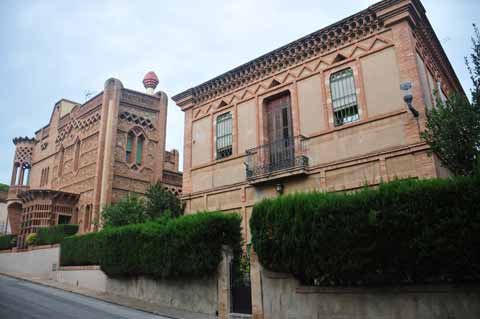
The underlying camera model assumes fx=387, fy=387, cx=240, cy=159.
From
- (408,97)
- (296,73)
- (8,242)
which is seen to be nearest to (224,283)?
(408,97)

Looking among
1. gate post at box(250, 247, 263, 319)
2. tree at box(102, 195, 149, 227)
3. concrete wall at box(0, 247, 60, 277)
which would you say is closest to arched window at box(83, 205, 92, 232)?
concrete wall at box(0, 247, 60, 277)

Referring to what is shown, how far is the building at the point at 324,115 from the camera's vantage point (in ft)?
38.4

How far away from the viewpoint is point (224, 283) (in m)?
10.5

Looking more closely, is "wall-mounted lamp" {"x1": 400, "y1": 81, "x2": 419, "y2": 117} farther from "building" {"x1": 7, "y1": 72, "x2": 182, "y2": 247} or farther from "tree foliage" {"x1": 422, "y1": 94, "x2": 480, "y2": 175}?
"building" {"x1": 7, "y1": 72, "x2": 182, "y2": 247}

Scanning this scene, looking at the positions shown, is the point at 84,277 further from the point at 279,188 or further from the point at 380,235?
the point at 380,235

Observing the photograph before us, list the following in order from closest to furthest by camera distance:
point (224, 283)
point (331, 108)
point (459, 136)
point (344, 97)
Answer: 1. point (459, 136)
2. point (224, 283)
3. point (344, 97)
4. point (331, 108)

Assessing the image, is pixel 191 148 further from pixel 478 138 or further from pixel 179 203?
pixel 478 138

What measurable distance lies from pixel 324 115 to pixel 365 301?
7.12 m

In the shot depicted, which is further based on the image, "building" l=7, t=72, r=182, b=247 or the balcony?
"building" l=7, t=72, r=182, b=247

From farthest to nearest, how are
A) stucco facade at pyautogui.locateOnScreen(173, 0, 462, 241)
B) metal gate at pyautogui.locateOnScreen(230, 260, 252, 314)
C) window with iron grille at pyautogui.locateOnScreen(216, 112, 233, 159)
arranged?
window with iron grille at pyautogui.locateOnScreen(216, 112, 233, 159), stucco facade at pyautogui.locateOnScreen(173, 0, 462, 241), metal gate at pyautogui.locateOnScreen(230, 260, 252, 314)

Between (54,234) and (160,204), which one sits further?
(54,234)

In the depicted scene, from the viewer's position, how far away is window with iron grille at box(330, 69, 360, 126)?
1283cm

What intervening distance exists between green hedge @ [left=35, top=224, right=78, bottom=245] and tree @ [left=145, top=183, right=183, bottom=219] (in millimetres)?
6054

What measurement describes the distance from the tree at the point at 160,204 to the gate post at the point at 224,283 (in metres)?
6.71
